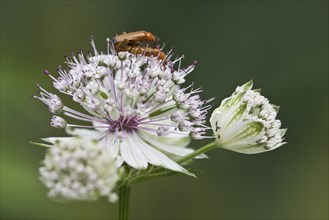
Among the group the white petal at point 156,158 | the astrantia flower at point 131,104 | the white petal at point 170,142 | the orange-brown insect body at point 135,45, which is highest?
the orange-brown insect body at point 135,45

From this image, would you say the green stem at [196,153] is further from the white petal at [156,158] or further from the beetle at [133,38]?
the beetle at [133,38]

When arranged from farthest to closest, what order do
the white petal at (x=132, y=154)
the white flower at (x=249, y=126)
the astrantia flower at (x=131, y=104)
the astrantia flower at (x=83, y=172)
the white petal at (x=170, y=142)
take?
1. the white petal at (x=170, y=142)
2. the white flower at (x=249, y=126)
3. the astrantia flower at (x=131, y=104)
4. the white petal at (x=132, y=154)
5. the astrantia flower at (x=83, y=172)

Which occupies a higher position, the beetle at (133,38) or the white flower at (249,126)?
the beetle at (133,38)

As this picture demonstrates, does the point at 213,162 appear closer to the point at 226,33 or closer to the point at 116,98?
the point at 226,33

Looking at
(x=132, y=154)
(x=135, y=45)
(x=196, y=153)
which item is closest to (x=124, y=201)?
(x=132, y=154)

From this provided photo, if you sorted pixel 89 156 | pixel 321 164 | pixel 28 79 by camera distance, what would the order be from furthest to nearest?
pixel 321 164 → pixel 28 79 → pixel 89 156

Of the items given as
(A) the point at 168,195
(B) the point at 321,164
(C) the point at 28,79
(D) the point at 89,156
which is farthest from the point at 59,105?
(B) the point at 321,164

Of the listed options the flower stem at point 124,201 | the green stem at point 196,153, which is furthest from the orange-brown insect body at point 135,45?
the flower stem at point 124,201
